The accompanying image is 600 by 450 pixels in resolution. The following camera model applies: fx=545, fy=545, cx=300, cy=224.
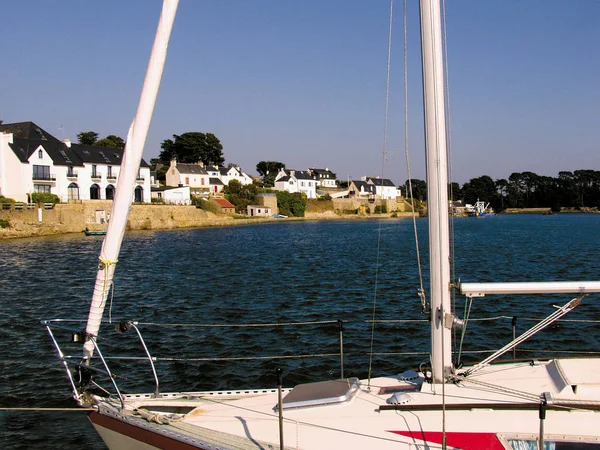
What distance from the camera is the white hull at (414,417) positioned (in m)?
6.58

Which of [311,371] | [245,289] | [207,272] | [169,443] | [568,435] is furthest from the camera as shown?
[207,272]

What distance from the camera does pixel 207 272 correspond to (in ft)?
107

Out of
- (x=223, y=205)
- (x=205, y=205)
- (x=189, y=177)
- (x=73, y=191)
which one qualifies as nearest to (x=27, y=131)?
(x=73, y=191)

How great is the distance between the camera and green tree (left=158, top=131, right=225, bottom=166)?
134 metres

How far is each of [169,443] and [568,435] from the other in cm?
485

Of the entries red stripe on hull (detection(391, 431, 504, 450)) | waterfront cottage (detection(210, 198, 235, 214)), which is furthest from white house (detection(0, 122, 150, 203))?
red stripe on hull (detection(391, 431, 504, 450))

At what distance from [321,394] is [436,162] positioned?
370 cm

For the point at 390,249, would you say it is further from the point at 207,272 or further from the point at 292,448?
the point at 292,448

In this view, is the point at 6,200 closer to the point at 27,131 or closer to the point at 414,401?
the point at 27,131

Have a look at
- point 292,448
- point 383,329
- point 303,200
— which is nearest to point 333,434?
point 292,448

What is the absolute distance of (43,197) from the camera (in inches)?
2584

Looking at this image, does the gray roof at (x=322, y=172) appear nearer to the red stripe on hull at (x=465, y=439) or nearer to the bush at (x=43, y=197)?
the bush at (x=43, y=197)

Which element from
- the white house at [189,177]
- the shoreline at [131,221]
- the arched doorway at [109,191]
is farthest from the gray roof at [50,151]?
the white house at [189,177]

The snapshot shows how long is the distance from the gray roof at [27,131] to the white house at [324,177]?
305ft
